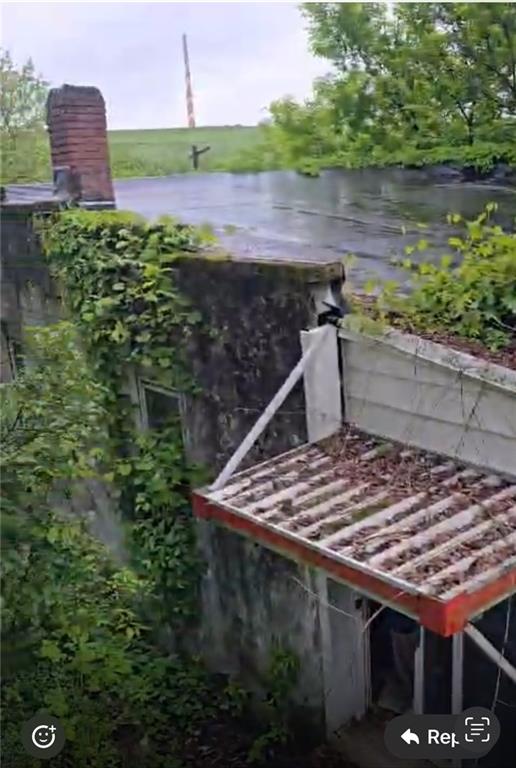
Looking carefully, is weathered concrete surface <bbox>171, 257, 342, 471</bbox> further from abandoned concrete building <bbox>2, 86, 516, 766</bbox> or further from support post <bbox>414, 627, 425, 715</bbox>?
support post <bbox>414, 627, 425, 715</bbox>

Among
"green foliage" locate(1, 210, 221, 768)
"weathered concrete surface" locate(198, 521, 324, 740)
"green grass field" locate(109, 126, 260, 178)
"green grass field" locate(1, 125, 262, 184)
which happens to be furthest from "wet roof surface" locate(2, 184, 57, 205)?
"weathered concrete surface" locate(198, 521, 324, 740)

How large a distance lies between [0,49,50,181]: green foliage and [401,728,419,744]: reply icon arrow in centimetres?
296

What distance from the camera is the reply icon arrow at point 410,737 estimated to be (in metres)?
2.02

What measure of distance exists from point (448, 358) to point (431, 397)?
0.56ft

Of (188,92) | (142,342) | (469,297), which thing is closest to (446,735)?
(469,297)

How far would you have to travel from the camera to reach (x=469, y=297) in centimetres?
244

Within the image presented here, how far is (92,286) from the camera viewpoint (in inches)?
141

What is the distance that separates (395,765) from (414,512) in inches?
49.1

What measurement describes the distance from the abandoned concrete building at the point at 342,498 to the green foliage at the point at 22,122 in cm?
15

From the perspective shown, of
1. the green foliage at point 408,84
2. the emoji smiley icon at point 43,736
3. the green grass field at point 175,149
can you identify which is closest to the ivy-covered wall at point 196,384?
the green grass field at point 175,149

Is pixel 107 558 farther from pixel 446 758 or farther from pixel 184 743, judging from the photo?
pixel 446 758

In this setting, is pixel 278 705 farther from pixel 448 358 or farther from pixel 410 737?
pixel 448 358

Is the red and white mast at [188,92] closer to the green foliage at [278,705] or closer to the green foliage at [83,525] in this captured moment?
the green foliage at [83,525]

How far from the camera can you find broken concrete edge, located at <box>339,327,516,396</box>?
2215mm
